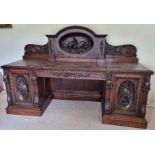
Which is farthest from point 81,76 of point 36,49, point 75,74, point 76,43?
point 36,49

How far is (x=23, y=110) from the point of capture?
2289mm

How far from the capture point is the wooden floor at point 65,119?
6.65 feet

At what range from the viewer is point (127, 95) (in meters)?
2.00

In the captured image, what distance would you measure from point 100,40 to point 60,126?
1393 mm

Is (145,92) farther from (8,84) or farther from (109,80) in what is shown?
(8,84)

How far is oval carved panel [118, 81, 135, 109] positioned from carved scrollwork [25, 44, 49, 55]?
1.36 m

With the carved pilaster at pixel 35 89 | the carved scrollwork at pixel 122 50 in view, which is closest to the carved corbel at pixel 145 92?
the carved scrollwork at pixel 122 50

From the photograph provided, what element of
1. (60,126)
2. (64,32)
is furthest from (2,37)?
(60,126)

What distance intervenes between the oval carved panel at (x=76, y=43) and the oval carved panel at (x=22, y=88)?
0.82 m

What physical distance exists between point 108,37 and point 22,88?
60.3 inches

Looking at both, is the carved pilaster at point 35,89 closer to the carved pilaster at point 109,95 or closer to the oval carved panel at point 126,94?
the carved pilaster at point 109,95

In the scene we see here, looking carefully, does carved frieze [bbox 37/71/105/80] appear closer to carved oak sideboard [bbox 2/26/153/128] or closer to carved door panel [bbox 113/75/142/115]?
carved oak sideboard [bbox 2/26/153/128]

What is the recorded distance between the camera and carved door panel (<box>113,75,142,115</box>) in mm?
1934

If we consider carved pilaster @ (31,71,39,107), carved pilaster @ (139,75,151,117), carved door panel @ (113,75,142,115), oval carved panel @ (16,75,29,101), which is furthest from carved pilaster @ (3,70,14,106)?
carved pilaster @ (139,75,151,117)
